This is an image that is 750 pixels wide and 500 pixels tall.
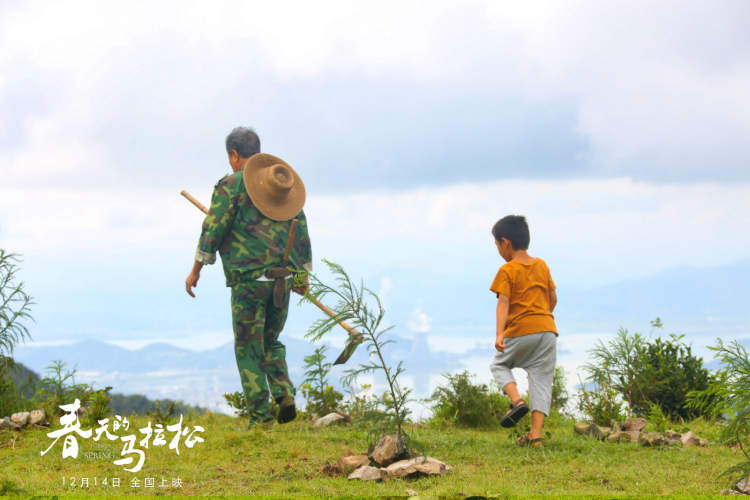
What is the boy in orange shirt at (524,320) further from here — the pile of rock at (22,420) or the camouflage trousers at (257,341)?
the pile of rock at (22,420)

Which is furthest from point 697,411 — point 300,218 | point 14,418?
point 14,418

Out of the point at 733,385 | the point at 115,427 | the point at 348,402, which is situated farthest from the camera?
the point at 348,402

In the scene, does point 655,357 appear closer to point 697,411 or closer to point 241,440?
point 697,411

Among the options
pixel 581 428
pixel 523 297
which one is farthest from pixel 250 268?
pixel 581 428

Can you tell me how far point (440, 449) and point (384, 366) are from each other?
140cm

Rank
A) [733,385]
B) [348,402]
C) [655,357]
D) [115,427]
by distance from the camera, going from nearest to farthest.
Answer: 1. [733,385]
2. [115,427]
3. [348,402]
4. [655,357]

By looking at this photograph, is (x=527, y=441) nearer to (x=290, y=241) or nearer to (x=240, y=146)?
(x=290, y=241)

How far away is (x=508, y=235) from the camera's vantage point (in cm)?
760

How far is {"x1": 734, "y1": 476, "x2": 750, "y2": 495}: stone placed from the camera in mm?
5688

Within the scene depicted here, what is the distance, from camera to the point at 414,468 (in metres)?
6.12

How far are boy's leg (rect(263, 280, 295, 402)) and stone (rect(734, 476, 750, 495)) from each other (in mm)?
4846

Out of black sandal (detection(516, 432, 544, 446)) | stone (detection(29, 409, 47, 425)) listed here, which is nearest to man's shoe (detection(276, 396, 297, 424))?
black sandal (detection(516, 432, 544, 446))

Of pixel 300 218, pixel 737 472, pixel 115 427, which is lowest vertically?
pixel 737 472

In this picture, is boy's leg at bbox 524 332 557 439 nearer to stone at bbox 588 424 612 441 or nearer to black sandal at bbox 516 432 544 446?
black sandal at bbox 516 432 544 446
